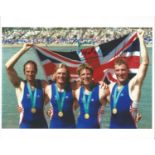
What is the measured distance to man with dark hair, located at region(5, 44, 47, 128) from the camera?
8266 millimetres

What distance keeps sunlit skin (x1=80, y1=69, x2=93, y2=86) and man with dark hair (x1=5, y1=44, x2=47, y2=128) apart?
1.53ft

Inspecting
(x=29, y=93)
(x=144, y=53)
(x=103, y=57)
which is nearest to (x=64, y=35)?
(x=103, y=57)

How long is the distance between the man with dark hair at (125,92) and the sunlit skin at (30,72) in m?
0.97

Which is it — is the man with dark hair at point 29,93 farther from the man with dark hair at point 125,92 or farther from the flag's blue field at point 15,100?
the man with dark hair at point 125,92

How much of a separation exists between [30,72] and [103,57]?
917mm

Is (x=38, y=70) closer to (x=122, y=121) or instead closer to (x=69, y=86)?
(x=69, y=86)

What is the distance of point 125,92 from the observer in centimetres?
826

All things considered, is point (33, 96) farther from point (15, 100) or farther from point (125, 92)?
point (125, 92)

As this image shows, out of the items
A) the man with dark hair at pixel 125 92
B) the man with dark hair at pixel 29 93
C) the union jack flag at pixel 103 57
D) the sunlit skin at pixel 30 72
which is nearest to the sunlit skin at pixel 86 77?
the union jack flag at pixel 103 57

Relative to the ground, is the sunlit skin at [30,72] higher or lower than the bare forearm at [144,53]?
lower

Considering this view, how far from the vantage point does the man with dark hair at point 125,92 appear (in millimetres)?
8242

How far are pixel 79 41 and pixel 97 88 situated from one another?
0.62m

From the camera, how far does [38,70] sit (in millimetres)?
8273
